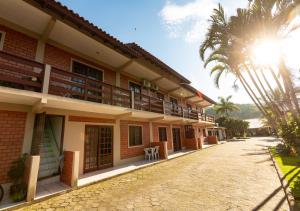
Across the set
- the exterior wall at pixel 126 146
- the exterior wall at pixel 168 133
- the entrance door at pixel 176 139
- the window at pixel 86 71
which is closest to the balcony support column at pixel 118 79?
the window at pixel 86 71

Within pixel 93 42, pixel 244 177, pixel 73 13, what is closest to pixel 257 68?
pixel 244 177

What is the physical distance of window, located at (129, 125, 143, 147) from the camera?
41.0 ft

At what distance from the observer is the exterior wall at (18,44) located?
7.01 meters

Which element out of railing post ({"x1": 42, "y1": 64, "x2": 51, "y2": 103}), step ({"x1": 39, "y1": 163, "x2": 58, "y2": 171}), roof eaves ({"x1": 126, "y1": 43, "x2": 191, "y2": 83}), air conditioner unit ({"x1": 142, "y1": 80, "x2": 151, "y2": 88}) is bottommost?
step ({"x1": 39, "y1": 163, "x2": 58, "y2": 171})

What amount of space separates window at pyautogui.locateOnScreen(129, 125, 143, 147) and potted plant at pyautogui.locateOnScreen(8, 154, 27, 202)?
23.1 feet

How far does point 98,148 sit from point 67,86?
407cm

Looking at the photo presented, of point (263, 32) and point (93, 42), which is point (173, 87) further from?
point (93, 42)

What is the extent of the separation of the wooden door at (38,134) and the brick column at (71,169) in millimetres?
1256

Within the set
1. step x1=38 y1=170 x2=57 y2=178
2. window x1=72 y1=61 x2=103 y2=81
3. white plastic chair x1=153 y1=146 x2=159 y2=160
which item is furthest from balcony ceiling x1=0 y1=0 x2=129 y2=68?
white plastic chair x1=153 y1=146 x2=159 y2=160

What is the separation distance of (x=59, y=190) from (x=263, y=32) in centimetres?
1336

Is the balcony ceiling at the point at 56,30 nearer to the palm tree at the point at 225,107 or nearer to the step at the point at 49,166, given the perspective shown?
the step at the point at 49,166

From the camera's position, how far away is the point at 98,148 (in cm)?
978

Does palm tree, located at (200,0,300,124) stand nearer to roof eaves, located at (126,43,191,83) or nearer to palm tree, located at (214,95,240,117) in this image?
roof eaves, located at (126,43,191,83)

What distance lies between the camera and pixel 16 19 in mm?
7059
